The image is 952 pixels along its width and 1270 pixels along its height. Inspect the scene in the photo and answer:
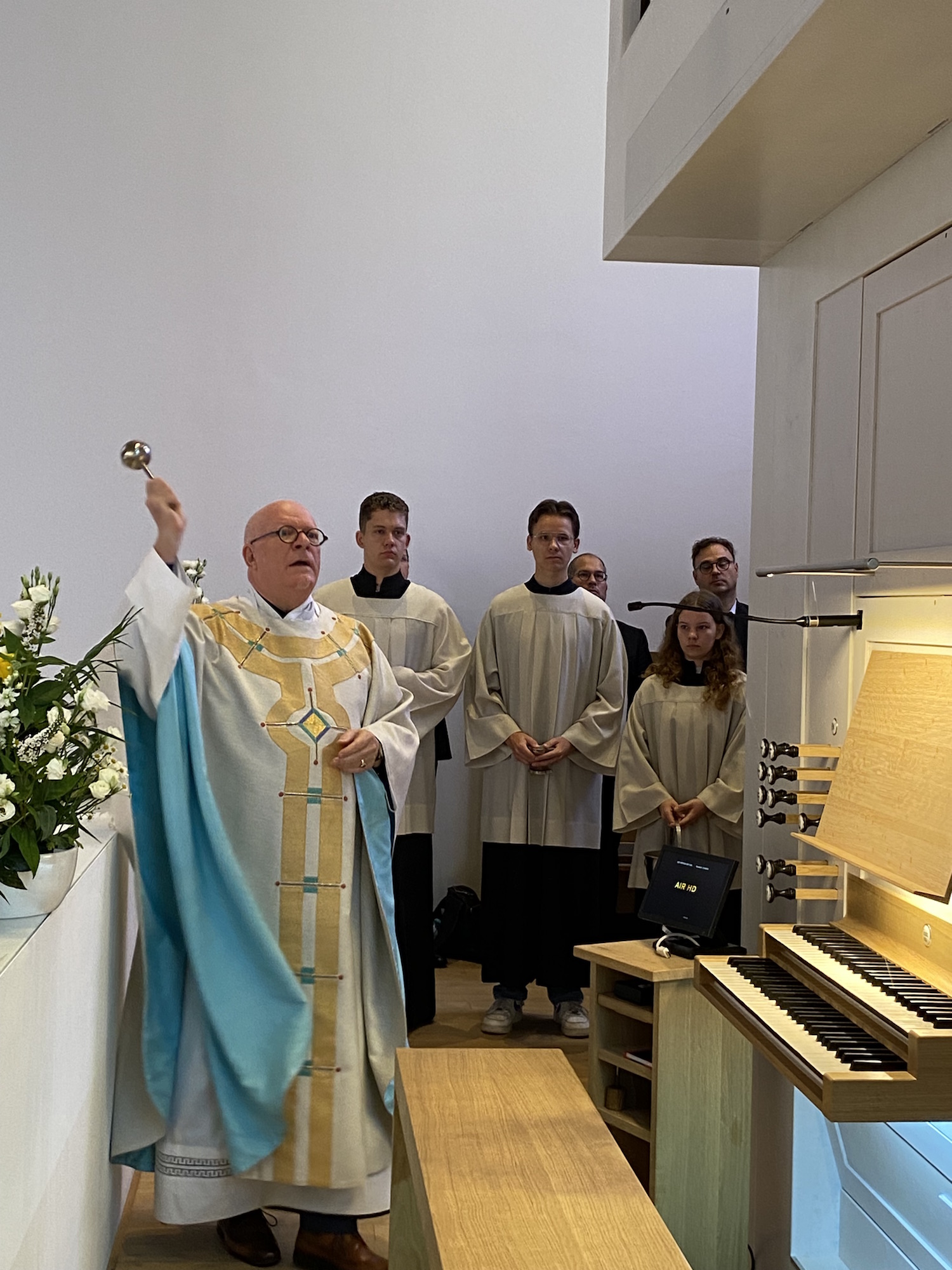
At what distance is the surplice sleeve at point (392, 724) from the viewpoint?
3.31m

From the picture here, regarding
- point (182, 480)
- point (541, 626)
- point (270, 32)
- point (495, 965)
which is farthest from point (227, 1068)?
point (270, 32)

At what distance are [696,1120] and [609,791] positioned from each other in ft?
7.99

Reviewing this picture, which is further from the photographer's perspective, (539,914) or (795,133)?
(539,914)

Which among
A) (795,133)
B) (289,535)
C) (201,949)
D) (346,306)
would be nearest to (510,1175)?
(201,949)

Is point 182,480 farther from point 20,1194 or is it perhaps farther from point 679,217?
point 20,1194

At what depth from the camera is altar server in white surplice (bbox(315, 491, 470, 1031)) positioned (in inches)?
196

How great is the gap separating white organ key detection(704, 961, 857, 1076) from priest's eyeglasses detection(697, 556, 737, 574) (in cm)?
271

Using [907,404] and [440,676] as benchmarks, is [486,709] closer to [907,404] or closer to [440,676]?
[440,676]

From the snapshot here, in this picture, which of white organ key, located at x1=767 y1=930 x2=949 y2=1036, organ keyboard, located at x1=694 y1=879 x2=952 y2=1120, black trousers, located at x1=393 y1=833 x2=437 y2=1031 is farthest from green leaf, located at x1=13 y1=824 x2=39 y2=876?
black trousers, located at x1=393 y1=833 x2=437 y2=1031

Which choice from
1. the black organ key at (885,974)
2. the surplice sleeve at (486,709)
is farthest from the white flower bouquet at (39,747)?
the surplice sleeve at (486,709)

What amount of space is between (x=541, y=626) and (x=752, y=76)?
2906 millimetres

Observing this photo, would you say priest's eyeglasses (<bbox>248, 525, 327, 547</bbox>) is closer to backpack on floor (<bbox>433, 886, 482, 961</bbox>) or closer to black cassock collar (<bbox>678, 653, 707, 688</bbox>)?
black cassock collar (<bbox>678, 653, 707, 688</bbox>)

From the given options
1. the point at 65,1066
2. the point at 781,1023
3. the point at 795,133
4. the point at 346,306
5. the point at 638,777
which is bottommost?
the point at 65,1066

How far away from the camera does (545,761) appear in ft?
16.3
